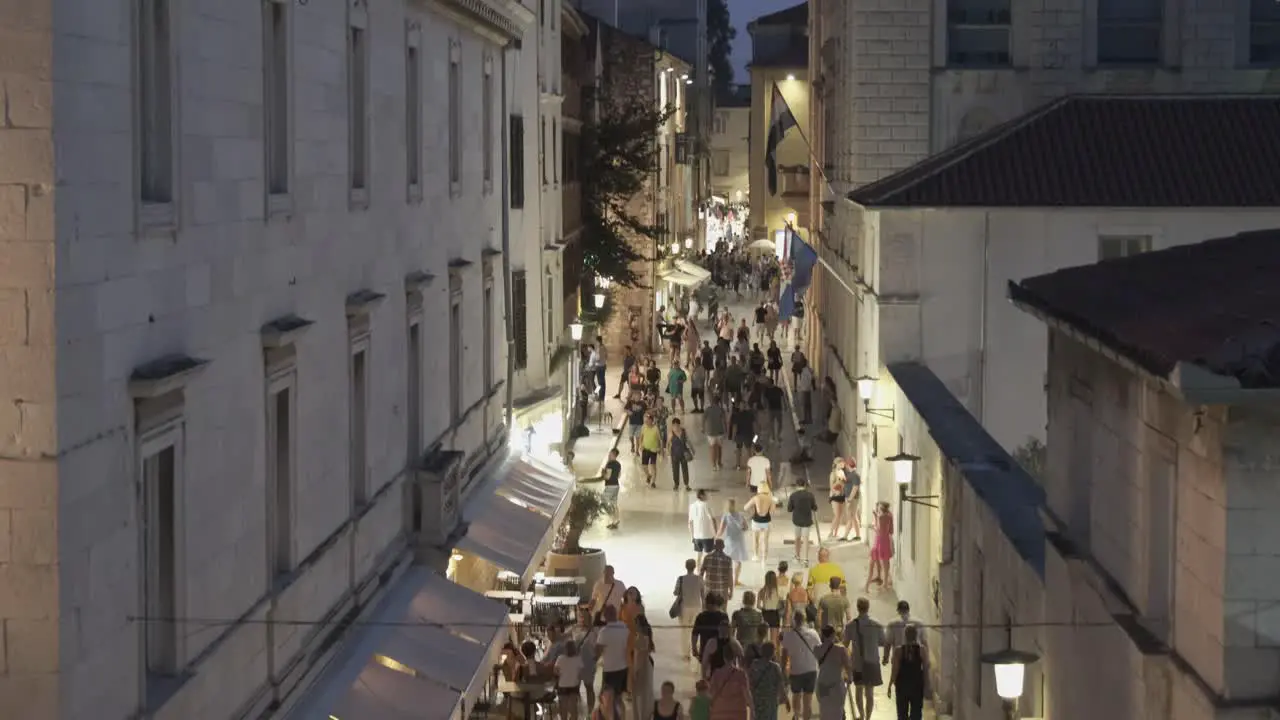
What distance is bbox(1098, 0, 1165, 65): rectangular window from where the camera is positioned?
35.2 metres

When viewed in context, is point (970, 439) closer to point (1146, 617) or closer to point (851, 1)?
point (1146, 617)

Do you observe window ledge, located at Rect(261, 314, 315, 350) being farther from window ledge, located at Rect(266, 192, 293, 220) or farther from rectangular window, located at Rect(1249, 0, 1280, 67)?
rectangular window, located at Rect(1249, 0, 1280, 67)

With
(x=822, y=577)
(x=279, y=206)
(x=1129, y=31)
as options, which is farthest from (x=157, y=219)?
(x=1129, y=31)

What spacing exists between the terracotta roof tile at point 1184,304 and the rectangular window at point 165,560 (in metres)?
5.32

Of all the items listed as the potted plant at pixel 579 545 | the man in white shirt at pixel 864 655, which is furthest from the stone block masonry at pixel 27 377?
the potted plant at pixel 579 545

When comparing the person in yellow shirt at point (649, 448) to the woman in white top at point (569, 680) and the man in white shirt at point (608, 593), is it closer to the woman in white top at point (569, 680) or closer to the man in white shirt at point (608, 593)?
the man in white shirt at point (608, 593)

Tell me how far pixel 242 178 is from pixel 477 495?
1222 centimetres

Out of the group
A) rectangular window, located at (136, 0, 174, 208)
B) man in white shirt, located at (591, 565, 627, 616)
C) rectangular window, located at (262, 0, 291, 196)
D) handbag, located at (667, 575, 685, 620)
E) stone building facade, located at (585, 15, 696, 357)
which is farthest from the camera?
stone building facade, located at (585, 15, 696, 357)

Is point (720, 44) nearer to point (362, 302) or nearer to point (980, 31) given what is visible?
point (980, 31)

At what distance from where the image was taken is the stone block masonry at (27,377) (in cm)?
961

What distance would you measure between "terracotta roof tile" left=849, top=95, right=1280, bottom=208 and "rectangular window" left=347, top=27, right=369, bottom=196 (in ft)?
42.8

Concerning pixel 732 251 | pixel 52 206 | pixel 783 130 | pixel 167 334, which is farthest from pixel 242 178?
pixel 732 251

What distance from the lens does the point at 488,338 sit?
90.7 ft

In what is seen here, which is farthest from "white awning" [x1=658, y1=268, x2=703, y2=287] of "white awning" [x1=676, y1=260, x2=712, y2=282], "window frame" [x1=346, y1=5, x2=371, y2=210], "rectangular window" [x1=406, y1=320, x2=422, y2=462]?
"window frame" [x1=346, y1=5, x2=371, y2=210]
